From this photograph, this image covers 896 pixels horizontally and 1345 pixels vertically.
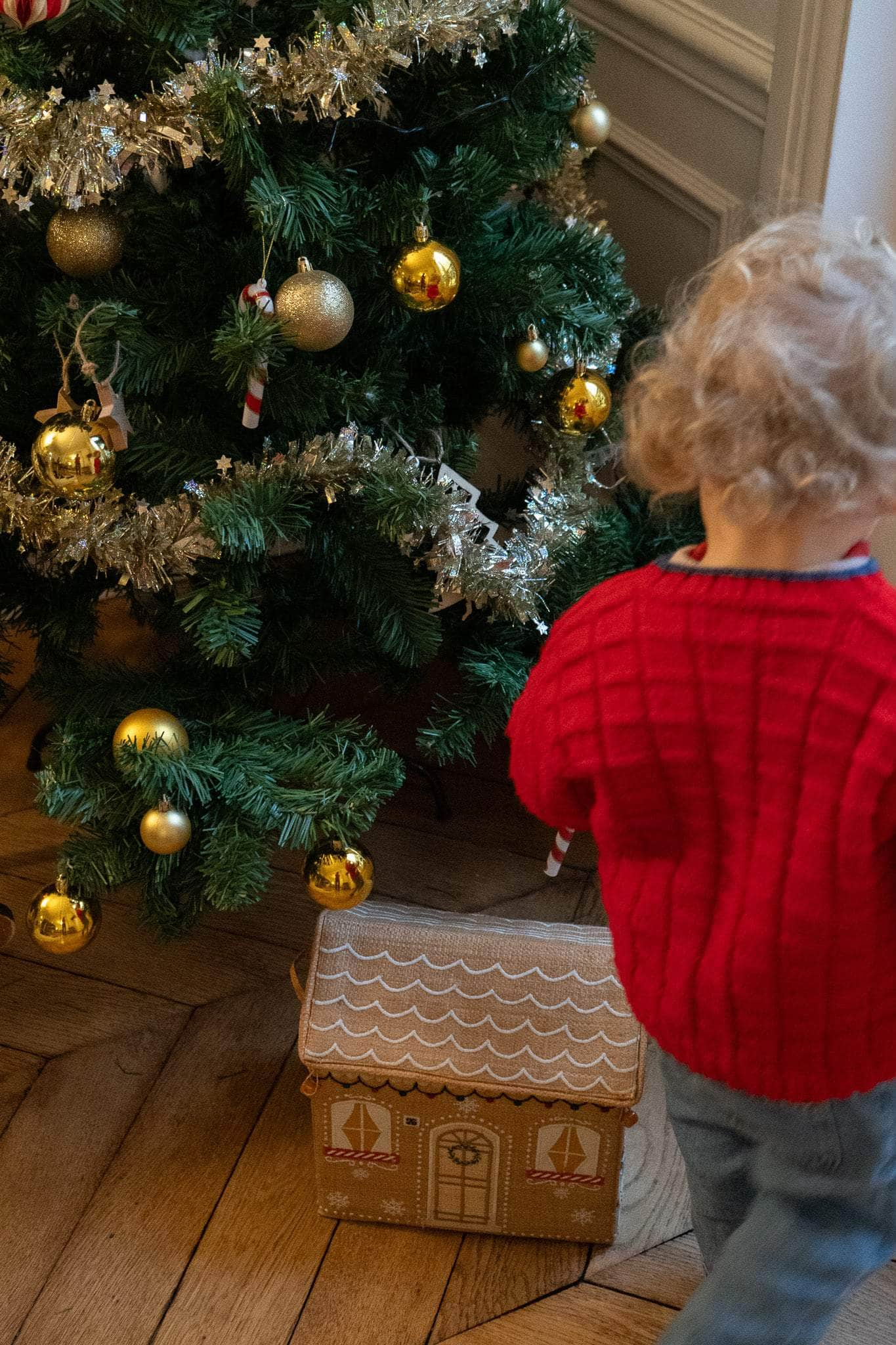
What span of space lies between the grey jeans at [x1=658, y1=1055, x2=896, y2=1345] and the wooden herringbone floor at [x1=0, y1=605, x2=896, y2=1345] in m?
0.28

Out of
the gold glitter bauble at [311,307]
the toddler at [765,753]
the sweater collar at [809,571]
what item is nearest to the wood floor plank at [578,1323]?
the toddler at [765,753]

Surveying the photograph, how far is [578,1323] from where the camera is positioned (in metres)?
1.06

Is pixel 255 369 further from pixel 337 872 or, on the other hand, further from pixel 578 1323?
pixel 578 1323

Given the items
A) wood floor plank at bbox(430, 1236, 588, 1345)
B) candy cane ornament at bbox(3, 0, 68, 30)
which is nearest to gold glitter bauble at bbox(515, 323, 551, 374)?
candy cane ornament at bbox(3, 0, 68, 30)

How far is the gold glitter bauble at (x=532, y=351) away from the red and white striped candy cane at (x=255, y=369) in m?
0.28

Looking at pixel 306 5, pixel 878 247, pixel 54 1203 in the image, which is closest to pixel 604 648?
pixel 878 247

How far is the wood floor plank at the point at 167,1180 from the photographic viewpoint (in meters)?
1.07

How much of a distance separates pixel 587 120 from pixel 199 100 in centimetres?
43

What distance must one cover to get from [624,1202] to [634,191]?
1.19 metres

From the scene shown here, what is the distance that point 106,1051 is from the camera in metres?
1.29

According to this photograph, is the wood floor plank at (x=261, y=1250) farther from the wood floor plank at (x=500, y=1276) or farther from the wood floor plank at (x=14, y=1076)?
the wood floor plank at (x=14, y=1076)

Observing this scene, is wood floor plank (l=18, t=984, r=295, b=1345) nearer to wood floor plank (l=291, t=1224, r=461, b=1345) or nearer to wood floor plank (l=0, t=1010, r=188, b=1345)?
wood floor plank (l=0, t=1010, r=188, b=1345)

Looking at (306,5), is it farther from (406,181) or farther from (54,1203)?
(54,1203)

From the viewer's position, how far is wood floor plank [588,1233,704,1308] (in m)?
1.08
